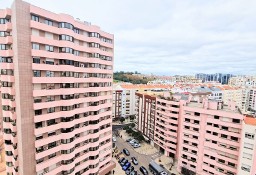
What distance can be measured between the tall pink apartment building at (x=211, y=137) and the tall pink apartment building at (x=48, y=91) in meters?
24.8

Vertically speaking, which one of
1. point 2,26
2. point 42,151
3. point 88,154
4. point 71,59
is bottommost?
point 88,154

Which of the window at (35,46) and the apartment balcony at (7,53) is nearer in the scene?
the apartment balcony at (7,53)

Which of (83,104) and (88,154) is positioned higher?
(83,104)

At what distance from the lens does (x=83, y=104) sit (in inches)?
1260

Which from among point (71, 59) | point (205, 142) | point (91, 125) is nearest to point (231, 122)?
point (205, 142)

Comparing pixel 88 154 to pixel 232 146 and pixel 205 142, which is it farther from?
pixel 232 146

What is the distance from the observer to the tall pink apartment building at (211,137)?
32.8m

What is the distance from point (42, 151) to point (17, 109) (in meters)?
7.51

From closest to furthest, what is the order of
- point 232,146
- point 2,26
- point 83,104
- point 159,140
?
point 2,26 < point 83,104 < point 232,146 < point 159,140

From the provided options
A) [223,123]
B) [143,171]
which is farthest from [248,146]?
[143,171]

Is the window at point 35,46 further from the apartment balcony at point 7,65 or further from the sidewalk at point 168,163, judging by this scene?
the sidewalk at point 168,163

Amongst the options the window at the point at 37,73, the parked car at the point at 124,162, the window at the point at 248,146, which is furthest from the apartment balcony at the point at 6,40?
the window at the point at 248,146

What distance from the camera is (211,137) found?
39.1m

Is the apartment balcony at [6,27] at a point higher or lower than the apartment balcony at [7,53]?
higher
